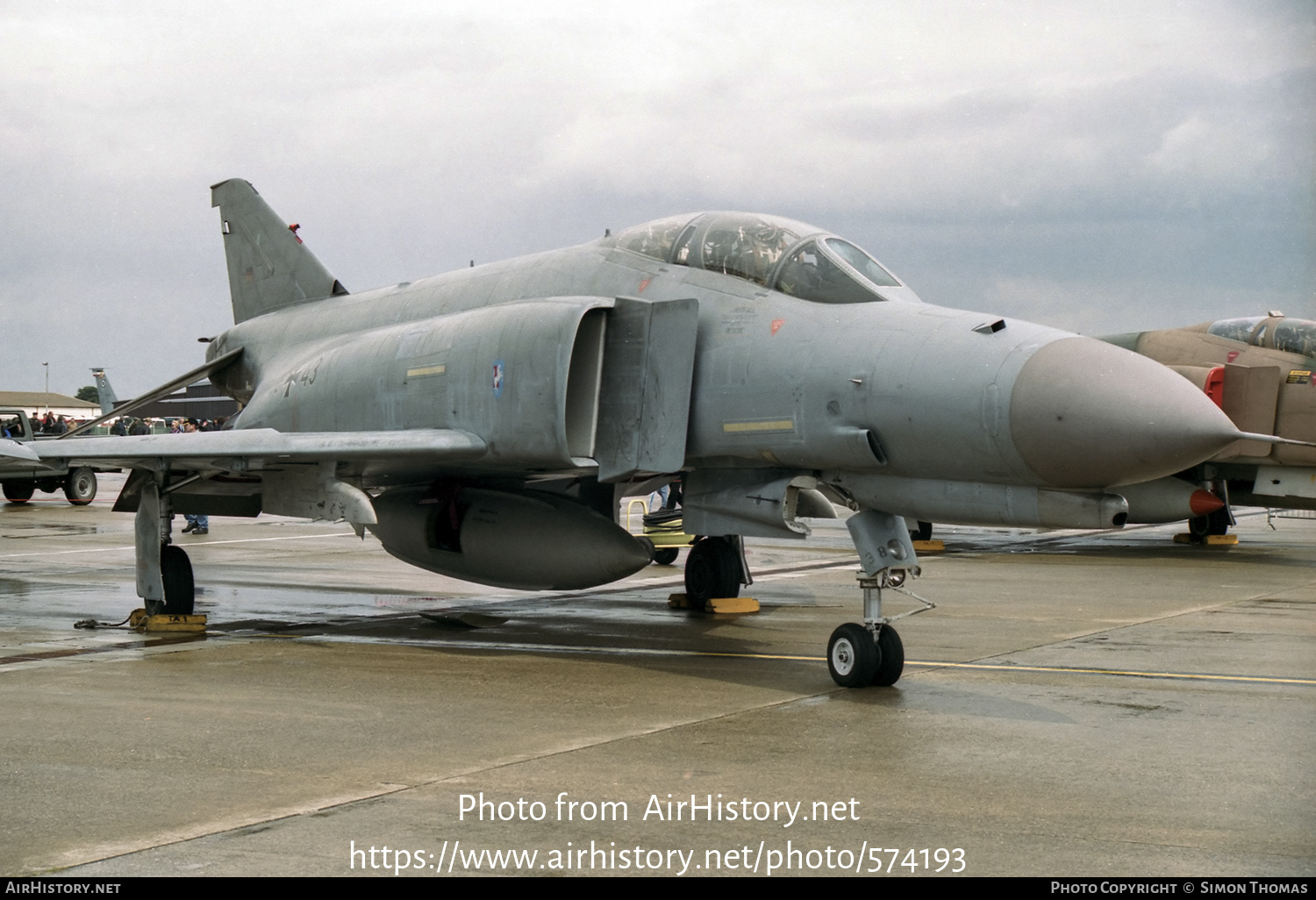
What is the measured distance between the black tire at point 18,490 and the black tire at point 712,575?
22.0 metres

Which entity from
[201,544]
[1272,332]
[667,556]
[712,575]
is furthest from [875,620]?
[201,544]

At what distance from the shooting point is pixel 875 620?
306 inches

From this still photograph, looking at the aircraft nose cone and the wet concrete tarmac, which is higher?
the aircraft nose cone

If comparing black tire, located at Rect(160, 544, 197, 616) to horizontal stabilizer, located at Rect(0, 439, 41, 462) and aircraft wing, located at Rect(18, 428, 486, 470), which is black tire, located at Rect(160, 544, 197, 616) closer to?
aircraft wing, located at Rect(18, 428, 486, 470)

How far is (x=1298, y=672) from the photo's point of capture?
8.52 m

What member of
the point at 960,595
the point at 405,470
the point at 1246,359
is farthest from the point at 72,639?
the point at 1246,359

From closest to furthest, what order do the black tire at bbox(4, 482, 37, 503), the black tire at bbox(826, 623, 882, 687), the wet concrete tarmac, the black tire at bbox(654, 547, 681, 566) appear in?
1. the wet concrete tarmac
2. the black tire at bbox(826, 623, 882, 687)
3. the black tire at bbox(654, 547, 681, 566)
4. the black tire at bbox(4, 482, 37, 503)

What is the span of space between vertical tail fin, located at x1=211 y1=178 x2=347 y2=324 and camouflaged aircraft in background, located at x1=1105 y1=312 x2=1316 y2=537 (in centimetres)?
1111

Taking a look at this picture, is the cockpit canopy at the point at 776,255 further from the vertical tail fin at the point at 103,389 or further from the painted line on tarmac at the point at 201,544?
the vertical tail fin at the point at 103,389

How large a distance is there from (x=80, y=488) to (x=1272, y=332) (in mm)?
25168

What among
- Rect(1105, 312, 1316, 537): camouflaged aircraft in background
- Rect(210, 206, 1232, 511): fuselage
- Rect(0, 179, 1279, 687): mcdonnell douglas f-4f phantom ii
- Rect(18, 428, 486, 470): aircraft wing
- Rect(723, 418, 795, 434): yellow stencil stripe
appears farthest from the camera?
Rect(1105, 312, 1316, 537): camouflaged aircraft in background

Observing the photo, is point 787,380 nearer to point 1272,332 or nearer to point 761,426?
point 761,426

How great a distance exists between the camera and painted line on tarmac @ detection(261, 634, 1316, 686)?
8.30 meters

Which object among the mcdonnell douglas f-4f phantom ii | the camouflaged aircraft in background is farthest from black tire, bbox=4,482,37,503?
the camouflaged aircraft in background
